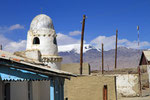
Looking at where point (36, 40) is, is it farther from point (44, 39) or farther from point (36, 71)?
point (36, 71)

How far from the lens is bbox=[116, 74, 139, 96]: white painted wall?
27812 mm

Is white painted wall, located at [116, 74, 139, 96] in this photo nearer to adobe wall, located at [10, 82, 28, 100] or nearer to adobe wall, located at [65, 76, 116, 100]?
adobe wall, located at [65, 76, 116, 100]

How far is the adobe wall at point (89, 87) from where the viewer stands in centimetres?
2047

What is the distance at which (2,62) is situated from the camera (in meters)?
9.83

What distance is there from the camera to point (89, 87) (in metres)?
20.6

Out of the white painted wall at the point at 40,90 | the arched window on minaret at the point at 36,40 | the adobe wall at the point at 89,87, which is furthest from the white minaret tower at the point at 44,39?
the white painted wall at the point at 40,90

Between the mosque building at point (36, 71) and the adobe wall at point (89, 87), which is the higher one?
the mosque building at point (36, 71)

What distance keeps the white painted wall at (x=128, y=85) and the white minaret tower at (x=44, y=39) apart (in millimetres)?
6447

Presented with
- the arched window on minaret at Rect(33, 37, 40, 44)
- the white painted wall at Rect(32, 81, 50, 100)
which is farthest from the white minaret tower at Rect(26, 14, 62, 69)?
the white painted wall at Rect(32, 81, 50, 100)

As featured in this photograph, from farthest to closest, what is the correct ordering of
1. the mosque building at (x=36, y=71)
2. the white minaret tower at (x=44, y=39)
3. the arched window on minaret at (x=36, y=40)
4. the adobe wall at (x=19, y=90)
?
the arched window on minaret at (x=36, y=40)
the white minaret tower at (x=44, y=39)
the adobe wall at (x=19, y=90)
the mosque building at (x=36, y=71)

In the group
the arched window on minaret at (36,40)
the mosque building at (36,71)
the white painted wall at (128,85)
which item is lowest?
the white painted wall at (128,85)

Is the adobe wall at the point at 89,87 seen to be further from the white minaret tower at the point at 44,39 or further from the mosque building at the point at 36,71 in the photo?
the white minaret tower at the point at 44,39

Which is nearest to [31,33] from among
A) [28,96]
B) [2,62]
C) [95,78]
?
[95,78]

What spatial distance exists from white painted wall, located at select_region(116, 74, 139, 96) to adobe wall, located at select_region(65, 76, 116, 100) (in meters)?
7.54
